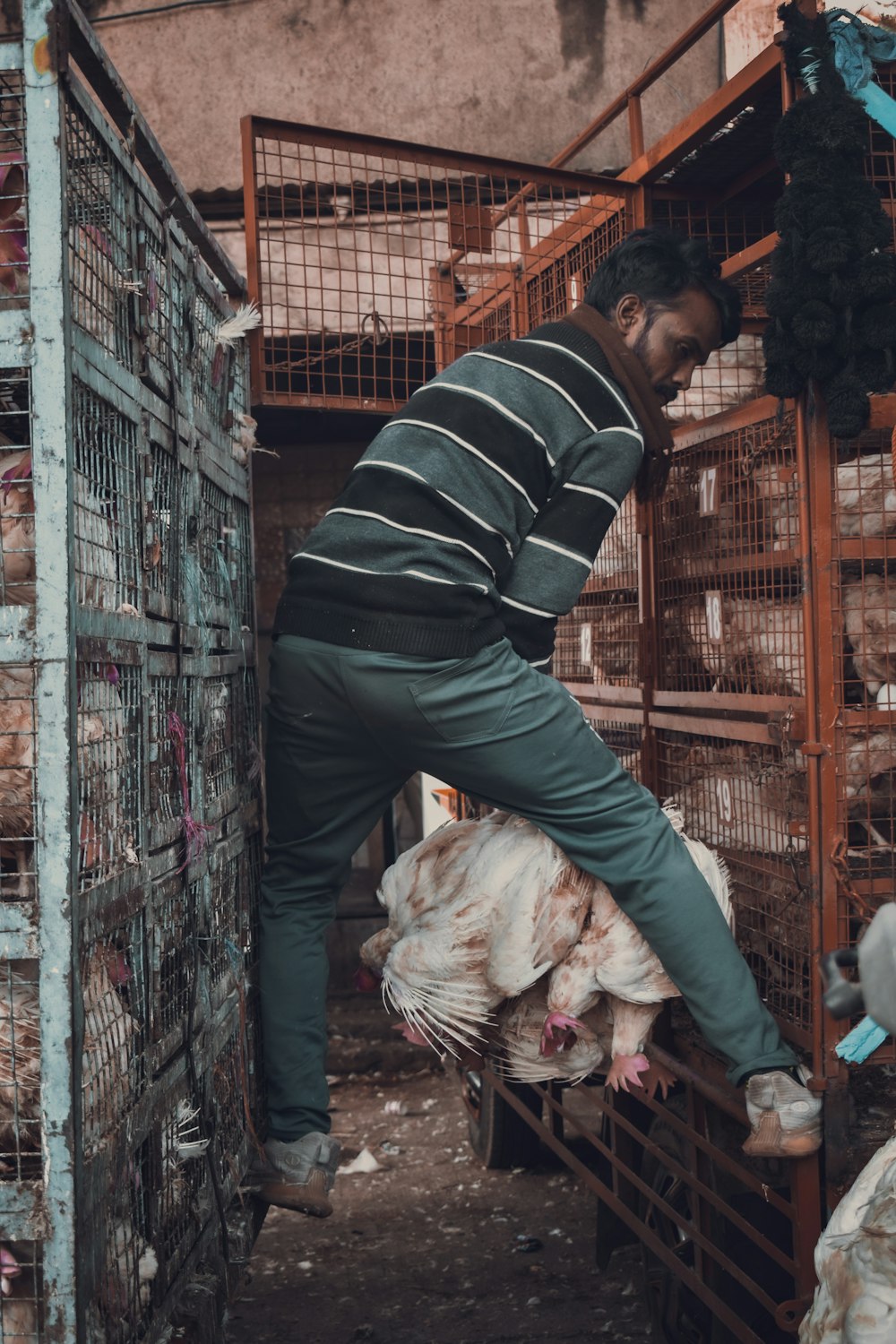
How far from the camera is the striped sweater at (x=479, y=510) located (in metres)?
2.69

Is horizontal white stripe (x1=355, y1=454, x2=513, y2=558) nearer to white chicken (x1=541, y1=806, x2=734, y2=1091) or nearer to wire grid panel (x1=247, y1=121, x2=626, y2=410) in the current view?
wire grid panel (x1=247, y1=121, x2=626, y2=410)

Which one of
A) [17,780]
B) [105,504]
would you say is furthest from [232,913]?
[105,504]

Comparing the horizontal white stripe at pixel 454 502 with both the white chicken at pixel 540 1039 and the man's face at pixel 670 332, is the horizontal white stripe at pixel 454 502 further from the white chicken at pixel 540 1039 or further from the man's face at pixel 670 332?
the white chicken at pixel 540 1039

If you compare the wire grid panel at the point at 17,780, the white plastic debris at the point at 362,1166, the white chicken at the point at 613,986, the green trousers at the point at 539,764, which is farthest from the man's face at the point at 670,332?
the white plastic debris at the point at 362,1166

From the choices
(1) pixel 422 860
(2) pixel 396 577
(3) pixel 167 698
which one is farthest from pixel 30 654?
(1) pixel 422 860

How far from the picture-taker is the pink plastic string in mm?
2459

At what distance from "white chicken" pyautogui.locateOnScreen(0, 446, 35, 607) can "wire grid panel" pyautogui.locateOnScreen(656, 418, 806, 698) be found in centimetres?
160

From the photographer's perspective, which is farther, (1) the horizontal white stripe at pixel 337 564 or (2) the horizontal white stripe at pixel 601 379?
(2) the horizontal white stripe at pixel 601 379

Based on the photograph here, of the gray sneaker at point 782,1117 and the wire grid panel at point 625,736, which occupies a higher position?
the wire grid panel at point 625,736

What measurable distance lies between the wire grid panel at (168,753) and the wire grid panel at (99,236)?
0.59m

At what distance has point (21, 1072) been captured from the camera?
1.85 meters

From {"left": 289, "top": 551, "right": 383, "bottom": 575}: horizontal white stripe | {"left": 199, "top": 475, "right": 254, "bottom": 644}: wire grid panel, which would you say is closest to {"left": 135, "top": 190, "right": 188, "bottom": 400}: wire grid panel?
{"left": 199, "top": 475, "right": 254, "bottom": 644}: wire grid panel

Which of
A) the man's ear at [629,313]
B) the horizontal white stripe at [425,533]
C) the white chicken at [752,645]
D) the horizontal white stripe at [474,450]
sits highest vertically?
the man's ear at [629,313]

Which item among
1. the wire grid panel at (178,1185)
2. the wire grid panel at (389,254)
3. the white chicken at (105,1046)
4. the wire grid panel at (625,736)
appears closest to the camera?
the white chicken at (105,1046)
